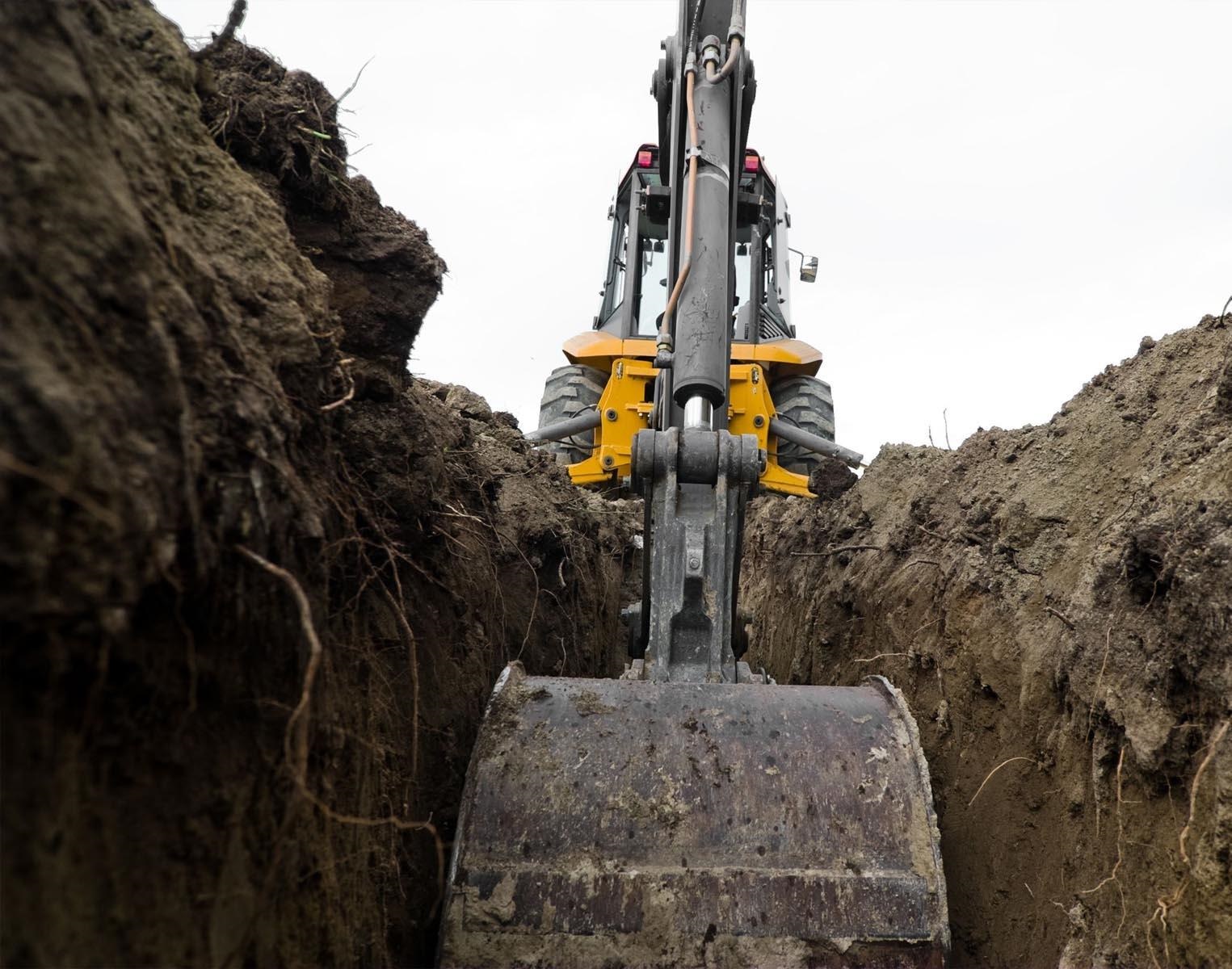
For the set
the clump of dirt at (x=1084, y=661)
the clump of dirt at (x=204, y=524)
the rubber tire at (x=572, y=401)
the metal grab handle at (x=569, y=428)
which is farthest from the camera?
the rubber tire at (x=572, y=401)

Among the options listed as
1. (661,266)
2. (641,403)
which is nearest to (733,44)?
(641,403)

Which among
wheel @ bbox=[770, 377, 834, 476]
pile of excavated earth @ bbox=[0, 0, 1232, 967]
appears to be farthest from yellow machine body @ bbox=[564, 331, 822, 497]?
pile of excavated earth @ bbox=[0, 0, 1232, 967]

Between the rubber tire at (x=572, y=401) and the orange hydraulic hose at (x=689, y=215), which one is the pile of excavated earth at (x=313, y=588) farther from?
the rubber tire at (x=572, y=401)

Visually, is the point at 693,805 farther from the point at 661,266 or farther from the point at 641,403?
the point at 661,266

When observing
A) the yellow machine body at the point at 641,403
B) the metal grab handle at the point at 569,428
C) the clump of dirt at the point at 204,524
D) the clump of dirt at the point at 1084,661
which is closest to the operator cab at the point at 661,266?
the yellow machine body at the point at 641,403

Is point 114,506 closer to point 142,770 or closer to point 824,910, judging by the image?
point 142,770

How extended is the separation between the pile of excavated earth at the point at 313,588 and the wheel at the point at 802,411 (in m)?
2.72

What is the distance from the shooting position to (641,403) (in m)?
6.80

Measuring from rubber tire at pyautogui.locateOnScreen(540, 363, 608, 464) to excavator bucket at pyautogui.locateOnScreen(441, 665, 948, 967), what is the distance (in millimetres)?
4717

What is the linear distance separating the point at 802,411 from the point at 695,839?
5022 mm

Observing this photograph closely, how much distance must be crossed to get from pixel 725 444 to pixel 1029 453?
1.40m

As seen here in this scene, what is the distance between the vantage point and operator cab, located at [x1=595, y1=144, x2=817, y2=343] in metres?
7.14

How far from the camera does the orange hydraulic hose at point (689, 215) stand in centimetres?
398

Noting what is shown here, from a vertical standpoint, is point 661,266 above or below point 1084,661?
above
